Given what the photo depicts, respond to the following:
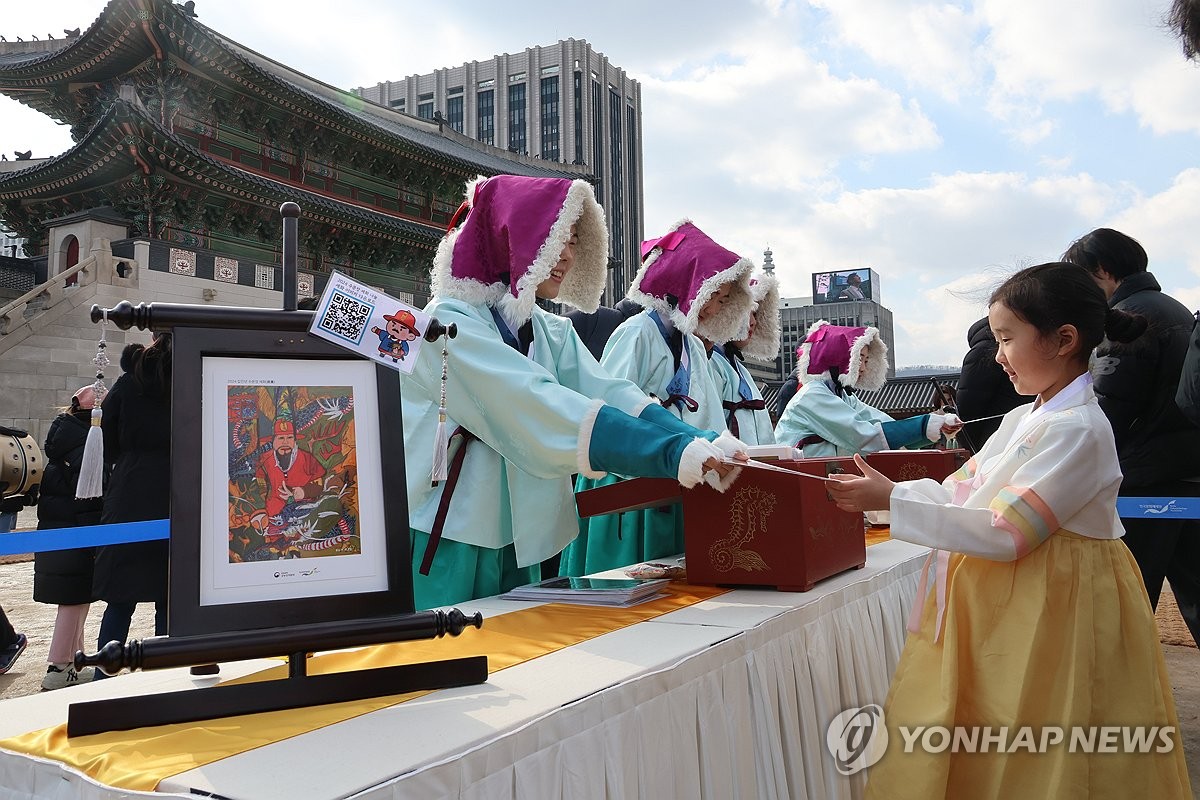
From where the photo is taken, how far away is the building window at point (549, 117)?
56344 millimetres

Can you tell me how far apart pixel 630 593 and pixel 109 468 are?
3.42 meters

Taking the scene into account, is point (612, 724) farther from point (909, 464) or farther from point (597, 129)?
point (597, 129)

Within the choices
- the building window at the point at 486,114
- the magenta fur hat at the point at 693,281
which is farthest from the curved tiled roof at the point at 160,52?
the building window at the point at 486,114

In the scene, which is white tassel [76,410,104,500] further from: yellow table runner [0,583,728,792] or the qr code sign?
the qr code sign

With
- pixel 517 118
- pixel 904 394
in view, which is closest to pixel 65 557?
pixel 904 394

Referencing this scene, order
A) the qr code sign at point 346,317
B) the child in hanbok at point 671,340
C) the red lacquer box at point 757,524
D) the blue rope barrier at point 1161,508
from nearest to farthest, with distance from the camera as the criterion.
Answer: the qr code sign at point 346,317, the red lacquer box at point 757,524, the blue rope barrier at point 1161,508, the child in hanbok at point 671,340

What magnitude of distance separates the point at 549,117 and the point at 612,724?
59.1 meters

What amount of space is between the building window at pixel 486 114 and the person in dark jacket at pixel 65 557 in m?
57.4

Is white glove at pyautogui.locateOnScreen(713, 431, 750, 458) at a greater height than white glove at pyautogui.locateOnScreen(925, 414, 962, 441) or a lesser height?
lesser

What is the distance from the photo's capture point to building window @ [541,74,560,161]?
2218 inches

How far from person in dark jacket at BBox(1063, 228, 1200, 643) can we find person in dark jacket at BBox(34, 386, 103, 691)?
4.32m

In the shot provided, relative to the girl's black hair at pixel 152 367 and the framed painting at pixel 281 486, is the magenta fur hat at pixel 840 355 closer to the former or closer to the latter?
the girl's black hair at pixel 152 367

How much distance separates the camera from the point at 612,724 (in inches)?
44.3

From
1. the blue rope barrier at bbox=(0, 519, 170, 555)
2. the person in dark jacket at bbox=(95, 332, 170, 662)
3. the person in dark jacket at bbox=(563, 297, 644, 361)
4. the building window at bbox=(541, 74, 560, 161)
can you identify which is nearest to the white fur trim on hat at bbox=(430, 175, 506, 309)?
the blue rope barrier at bbox=(0, 519, 170, 555)
